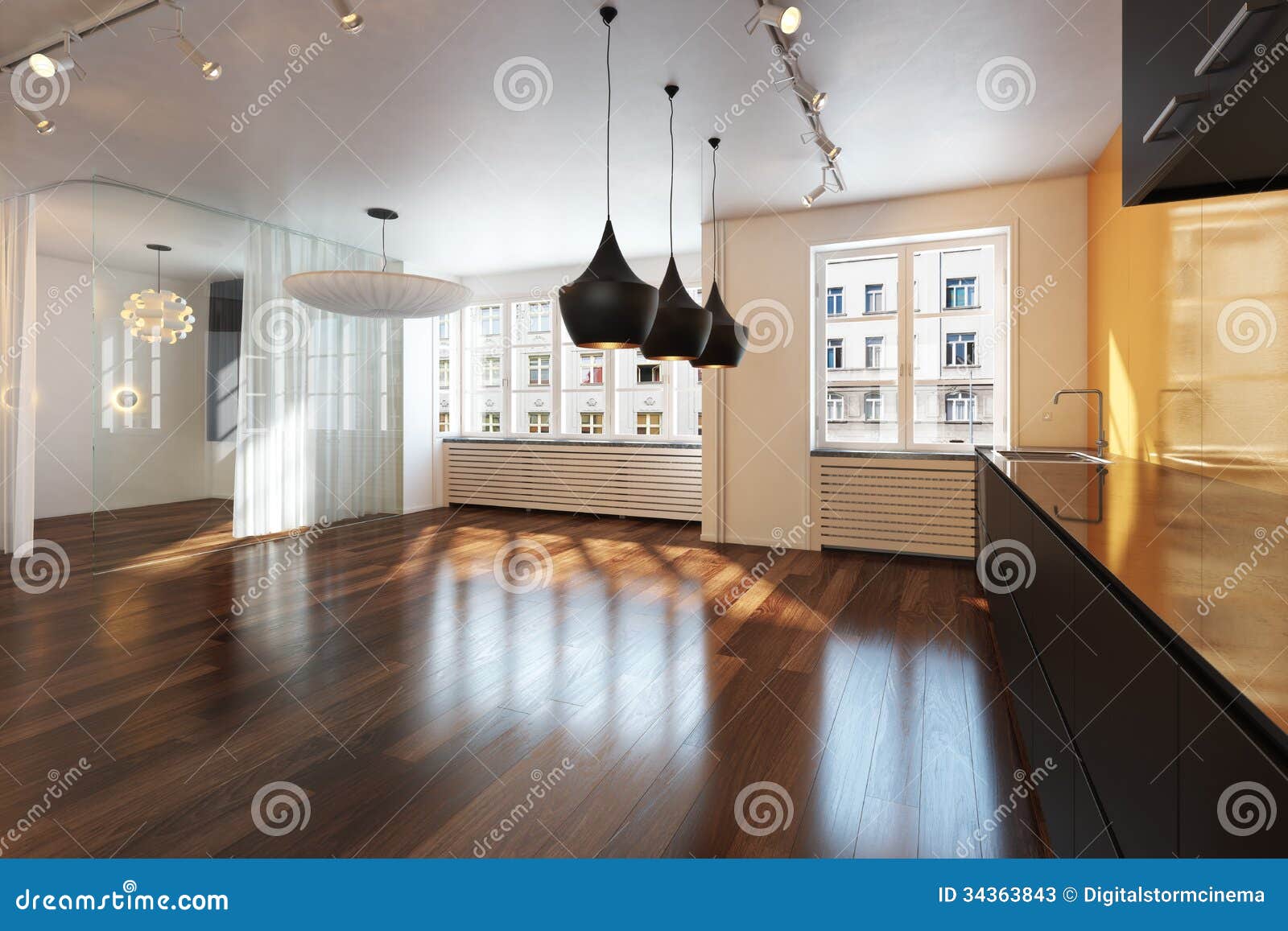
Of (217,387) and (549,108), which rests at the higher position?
(549,108)

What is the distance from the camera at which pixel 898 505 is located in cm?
518

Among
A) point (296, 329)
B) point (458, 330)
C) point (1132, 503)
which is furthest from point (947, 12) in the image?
point (458, 330)

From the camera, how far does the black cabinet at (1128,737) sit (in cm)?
60

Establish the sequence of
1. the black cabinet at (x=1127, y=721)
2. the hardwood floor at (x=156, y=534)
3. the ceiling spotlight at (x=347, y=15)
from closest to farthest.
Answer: the black cabinet at (x=1127, y=721), the ceiling spotlight at (x=347, y=15), the hardwood floor at (x=156, y=534)

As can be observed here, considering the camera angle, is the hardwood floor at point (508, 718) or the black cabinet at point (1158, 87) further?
the hardwood floor at point (508, 718)

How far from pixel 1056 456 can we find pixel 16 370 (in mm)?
7815

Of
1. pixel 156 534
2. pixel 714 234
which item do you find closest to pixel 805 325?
pixel 714 234

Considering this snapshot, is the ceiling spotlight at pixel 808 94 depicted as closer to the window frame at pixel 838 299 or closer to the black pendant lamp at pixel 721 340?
the black pendant lamp at pixel 721 340

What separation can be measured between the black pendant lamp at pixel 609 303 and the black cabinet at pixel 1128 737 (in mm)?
1343

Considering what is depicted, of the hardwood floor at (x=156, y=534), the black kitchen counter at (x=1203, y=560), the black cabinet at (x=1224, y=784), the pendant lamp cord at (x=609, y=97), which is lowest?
the hardwood floor at (x=156, y=534)

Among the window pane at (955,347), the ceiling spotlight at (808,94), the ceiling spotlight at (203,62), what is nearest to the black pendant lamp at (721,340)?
the ceiling spotlight at (808,94)

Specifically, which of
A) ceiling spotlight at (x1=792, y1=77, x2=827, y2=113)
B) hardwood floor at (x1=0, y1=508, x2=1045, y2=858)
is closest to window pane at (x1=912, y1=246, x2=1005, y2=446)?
hardwood floor at (x1=0, y1=508, x2=1045, y2=858)

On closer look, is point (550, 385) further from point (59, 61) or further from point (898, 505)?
point (59, 61)

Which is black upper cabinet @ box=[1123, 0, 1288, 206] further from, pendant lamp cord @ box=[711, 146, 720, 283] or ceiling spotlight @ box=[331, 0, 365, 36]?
pendant lamp cord @ box=[711, 146, 720, 283]
